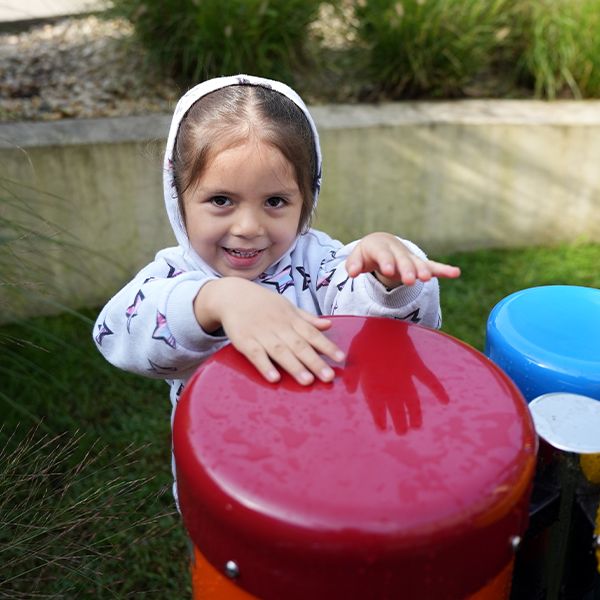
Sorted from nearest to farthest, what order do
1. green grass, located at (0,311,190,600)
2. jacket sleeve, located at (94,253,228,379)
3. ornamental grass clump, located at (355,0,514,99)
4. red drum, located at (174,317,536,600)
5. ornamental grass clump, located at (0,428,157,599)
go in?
red drum, located at (174,317,536,600) → jacket sleeve, located at (94,253,228,379) → ornamental grass clump, located at (0,428,157,599) → green grass, located at (0,311,190,600) → ornamental grass clump, located at (355,0,514,99)

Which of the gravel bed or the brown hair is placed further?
the gravel bed

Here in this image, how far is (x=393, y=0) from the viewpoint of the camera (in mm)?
3613

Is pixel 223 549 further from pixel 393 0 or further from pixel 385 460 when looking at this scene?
pixel 393 0

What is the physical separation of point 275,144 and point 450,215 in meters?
2.35

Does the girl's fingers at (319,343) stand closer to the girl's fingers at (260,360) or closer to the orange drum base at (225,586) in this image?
the girl's fingers at (260,360)

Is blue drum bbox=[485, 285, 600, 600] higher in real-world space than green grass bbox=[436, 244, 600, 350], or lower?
higher

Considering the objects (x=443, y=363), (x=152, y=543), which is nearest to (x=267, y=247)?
(x=443, y=363)

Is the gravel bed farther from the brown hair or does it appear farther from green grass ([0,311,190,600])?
the brown hair

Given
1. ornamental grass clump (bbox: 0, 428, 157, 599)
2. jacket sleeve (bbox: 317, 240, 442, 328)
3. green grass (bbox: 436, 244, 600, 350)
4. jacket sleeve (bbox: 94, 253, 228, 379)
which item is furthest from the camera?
green grass (bbox: 436, 244, 600, 350)

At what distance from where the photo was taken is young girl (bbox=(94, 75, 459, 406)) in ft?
3.58

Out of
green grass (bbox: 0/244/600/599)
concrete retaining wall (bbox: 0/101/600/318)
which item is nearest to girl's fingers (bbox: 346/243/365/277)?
green grass (bbox: 0/244/600/599)

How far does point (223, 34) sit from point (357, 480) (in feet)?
9.81

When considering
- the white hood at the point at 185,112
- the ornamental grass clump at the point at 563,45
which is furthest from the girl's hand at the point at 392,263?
the ornamental grass clump at the point at 563,45

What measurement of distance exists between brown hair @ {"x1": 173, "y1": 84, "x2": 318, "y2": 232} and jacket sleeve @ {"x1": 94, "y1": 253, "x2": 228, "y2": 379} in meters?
0.22
